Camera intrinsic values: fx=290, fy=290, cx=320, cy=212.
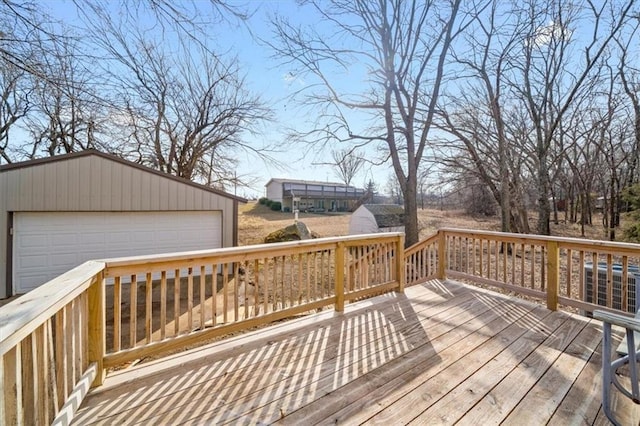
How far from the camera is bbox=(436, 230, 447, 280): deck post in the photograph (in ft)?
15.3

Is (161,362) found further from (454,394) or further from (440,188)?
(440,188)

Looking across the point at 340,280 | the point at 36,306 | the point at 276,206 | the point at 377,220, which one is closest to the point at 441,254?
the point at 340,280

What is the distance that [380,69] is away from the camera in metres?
8.67

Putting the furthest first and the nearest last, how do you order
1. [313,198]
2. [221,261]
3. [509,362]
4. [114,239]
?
[313,198] → [114,239] → [221,261] → [509,362]

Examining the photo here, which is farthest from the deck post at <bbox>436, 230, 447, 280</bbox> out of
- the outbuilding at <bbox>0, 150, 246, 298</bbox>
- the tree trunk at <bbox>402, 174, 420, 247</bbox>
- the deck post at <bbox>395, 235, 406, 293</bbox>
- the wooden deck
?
the outbuilding at <bbox>0, 150, 246, 298</bbox>

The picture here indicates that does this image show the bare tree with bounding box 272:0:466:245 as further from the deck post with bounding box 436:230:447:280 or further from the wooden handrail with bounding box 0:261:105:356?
the wooden handrail with bounding box 0:261:105:356

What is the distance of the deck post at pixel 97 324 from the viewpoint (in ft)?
6.36

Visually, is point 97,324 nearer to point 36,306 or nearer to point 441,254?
point 36,306

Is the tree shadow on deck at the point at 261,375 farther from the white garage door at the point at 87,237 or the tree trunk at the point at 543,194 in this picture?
the tree trunk at the point at 543,194

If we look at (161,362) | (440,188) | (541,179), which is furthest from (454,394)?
(541,179)

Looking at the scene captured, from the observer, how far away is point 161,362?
2.33 meters

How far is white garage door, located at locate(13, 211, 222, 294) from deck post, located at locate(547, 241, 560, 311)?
23.9 ft

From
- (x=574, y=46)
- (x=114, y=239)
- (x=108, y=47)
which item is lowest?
(x=114, y=239)

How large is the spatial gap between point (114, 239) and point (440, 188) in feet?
33.3
